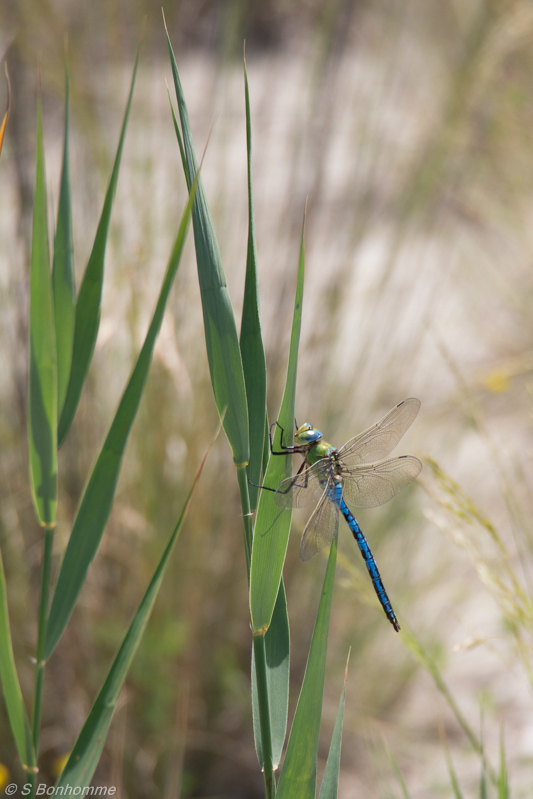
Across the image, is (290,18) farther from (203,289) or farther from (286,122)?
(203,289)

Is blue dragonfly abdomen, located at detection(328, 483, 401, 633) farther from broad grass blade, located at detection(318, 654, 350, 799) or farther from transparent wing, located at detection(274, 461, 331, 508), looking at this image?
broad grass blade, located at detection(318, 654, 350, 799)

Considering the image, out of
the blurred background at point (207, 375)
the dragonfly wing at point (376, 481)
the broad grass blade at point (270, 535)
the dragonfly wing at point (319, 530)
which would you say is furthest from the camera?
the blurred background at point (207, 375)

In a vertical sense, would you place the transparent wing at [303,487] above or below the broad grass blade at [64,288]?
below

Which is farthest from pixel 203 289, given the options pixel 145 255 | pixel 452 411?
pixel 452 411

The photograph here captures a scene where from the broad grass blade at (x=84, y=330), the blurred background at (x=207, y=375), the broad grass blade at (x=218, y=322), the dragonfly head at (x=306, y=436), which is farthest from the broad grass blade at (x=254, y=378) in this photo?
the blurred background at (x=207, y=375)

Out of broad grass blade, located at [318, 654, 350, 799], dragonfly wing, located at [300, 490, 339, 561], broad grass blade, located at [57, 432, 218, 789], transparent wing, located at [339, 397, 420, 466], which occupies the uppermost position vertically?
transparent wing, located at [339, 397, 420, 466]

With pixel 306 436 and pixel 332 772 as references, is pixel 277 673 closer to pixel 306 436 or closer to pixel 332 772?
pixel 332 772

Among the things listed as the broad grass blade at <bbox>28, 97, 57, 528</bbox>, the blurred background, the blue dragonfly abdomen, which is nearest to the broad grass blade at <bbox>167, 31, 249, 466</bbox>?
the broad grass blade at <bbox>28, 97, 57, 528</bbox>

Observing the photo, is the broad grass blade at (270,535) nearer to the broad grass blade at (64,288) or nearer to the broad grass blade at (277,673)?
the broad grass blade at (277,673)
